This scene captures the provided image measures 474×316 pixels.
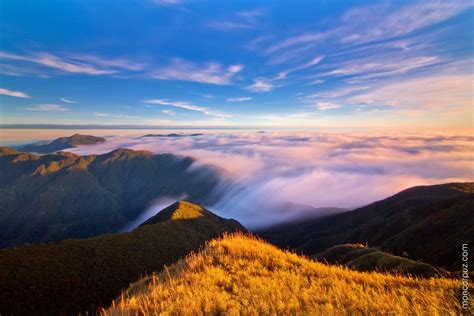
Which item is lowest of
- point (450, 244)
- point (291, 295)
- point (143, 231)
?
point (143, 231)

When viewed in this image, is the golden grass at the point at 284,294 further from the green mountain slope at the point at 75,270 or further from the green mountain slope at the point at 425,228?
the green mountain slope at the point at 75,270

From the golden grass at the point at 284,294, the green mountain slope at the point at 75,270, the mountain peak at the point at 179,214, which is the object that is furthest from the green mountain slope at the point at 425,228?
the mountain peak at the point at 179,214

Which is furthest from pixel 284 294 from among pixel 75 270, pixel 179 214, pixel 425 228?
pixel 179 214

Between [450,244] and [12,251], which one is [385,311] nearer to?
[450,244]

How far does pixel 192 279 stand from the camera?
25.3 ft

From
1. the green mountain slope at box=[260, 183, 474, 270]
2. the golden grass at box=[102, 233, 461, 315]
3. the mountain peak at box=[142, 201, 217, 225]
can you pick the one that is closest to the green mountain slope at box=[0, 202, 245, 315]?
the golden grass at box=[102, 233, 461, 315]

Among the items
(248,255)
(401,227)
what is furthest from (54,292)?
(401,227)

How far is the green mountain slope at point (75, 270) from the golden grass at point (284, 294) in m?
47.6

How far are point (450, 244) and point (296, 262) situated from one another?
87.1m

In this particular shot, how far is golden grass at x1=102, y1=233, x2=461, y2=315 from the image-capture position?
5695 millimetres

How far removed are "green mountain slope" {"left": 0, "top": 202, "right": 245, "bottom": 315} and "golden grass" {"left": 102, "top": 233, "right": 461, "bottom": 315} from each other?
47.6 m

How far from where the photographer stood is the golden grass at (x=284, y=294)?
5695mm

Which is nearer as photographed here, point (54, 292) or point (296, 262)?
point (296, 262)

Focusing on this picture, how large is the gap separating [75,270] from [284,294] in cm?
7928
